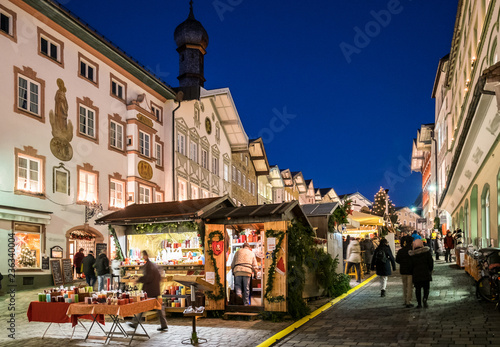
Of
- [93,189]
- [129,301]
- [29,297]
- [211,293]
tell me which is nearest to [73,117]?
[93,189]

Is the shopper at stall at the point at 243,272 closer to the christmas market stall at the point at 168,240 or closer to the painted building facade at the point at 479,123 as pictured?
the christmas market stall at the point at 168,240

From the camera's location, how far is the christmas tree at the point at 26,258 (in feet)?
65.2

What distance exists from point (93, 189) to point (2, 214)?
5808mm

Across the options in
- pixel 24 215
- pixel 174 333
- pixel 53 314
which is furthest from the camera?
pixel 24 215

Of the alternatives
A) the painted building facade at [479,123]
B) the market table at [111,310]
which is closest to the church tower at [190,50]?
the painted building facade at [479,123]

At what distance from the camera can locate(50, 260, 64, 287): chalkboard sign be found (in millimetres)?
20875

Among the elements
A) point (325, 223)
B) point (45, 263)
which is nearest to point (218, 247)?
point (325, 223)

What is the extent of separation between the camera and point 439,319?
10891 millimetres

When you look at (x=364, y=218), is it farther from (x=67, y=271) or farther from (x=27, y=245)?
(x=27, y=245)

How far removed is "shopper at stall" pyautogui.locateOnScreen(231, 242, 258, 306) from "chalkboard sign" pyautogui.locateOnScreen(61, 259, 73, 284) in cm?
1137

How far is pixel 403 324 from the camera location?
34.4 ft

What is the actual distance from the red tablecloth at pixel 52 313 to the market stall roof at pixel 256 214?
3.91m

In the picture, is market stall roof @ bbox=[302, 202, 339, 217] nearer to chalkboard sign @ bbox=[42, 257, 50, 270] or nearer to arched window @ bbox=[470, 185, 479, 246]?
arched window @ bbox=[470, 185, 479, 246]

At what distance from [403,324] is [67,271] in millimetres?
15281
